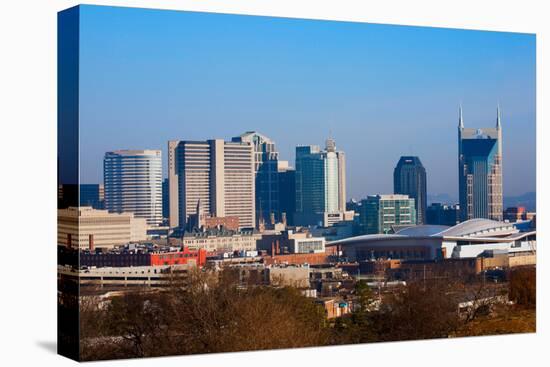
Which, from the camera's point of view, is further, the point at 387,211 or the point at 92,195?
the point at 387,211

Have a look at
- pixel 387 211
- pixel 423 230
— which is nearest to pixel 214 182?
pixel 387 211

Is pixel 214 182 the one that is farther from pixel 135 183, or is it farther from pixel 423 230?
pixel 423 230

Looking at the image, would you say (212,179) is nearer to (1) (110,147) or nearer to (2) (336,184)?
(2) (336,184)

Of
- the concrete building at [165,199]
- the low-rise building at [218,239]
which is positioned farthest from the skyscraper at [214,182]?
the low-rise building at [218,239]

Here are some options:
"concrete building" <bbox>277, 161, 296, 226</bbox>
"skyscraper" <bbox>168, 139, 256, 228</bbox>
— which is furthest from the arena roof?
"skyscraper" <bbox>168, 139, 256, 228</bbox>

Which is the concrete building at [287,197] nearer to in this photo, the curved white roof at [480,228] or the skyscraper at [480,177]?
the curved white roof at [480,228]

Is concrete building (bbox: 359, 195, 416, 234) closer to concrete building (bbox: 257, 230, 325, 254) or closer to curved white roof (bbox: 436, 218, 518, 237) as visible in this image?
curved white roof (bbox: 436, 218, 518, 237)
